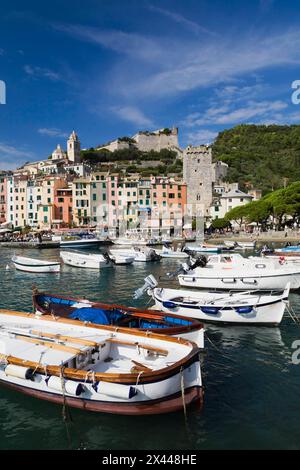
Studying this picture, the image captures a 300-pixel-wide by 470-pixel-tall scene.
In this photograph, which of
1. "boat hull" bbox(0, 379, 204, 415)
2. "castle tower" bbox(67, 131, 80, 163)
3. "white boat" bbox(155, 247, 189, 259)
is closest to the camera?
"boat hull" bbox(0, 379, 204, 415)

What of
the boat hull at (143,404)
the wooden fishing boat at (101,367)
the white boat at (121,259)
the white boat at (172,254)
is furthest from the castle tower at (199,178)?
the boat hull at (143,404)

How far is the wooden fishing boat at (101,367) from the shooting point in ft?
30.0

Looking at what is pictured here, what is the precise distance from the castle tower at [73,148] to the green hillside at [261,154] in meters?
44.5

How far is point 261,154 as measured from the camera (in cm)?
12575

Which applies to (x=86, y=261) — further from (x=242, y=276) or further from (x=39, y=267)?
(x=242, y=276)

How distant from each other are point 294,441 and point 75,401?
533 centimetres

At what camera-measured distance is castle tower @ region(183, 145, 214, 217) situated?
280 ft

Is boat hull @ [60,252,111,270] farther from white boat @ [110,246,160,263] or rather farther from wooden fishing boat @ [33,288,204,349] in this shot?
wooden fishing boat @ [33,288,204,349]

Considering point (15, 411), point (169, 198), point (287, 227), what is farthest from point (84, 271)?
point (287, 227)

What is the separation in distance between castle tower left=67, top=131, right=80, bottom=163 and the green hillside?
4450cm

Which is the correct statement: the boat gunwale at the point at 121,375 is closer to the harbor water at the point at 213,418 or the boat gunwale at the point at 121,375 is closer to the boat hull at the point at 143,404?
the boat hull at the point at 143,404

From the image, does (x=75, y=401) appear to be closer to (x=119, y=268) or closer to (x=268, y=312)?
(x=268, y=312)

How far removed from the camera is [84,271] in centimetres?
3506

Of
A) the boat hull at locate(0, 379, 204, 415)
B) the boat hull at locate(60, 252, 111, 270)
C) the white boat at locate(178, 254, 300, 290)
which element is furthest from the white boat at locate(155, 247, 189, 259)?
the boat hull at locate(0, 379, 204, 415)
